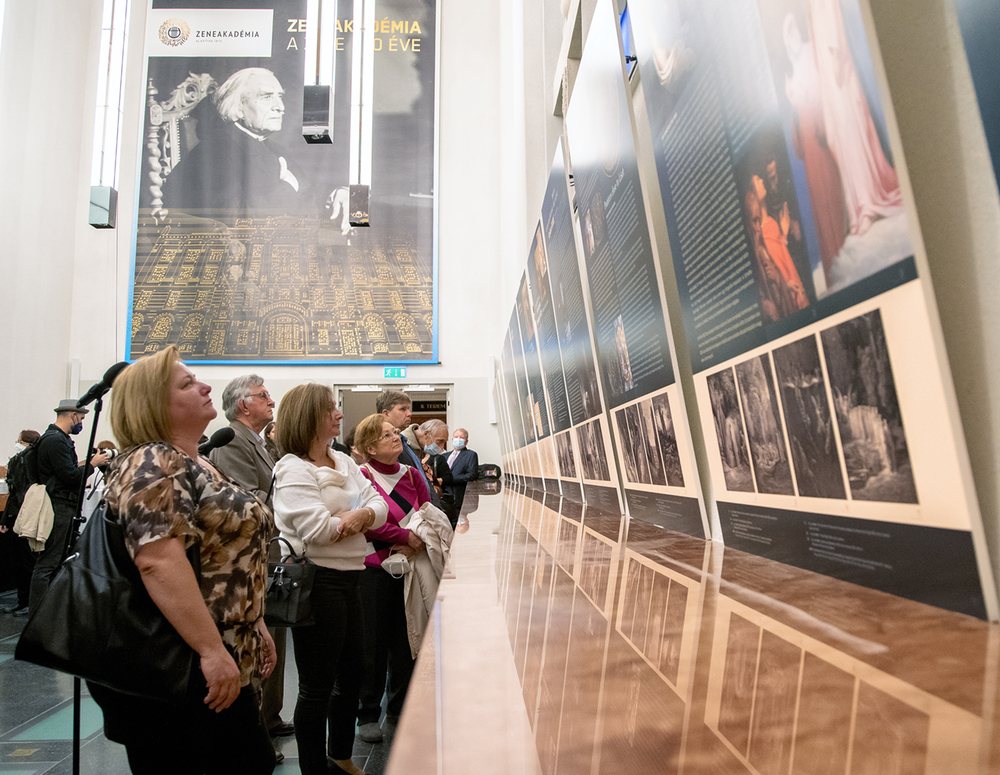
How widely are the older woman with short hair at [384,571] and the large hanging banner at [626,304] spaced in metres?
1.54

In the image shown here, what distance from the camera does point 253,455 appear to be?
11.8ft

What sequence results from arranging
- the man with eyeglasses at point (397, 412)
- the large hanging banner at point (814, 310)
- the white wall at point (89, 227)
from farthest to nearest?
the white wall at point (89, 227) → the man with eyeglasses at point (397, 412) → the large hanging banner at point (814, 310)

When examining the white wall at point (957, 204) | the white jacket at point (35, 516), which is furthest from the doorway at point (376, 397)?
the white wall at point (957, 204)

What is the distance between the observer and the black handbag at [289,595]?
8.34 feet

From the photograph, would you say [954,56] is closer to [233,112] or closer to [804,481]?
[804,481]

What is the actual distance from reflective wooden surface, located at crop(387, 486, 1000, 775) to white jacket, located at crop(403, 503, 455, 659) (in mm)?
2370

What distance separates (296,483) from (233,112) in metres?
14.4

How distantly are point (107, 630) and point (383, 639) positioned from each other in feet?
6.58

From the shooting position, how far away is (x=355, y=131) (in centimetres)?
866

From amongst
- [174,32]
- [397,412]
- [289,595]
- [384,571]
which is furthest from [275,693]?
[174,32]

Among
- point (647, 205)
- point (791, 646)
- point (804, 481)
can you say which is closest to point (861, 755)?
point (791, 646)

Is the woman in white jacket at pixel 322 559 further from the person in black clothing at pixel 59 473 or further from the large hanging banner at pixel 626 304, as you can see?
the person in black clothing at pixel 59 473

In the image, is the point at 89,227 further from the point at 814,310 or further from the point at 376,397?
the point at 814,310

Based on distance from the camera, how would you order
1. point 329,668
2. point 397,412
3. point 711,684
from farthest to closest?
point 397,412, point 329,668, point 711,684
